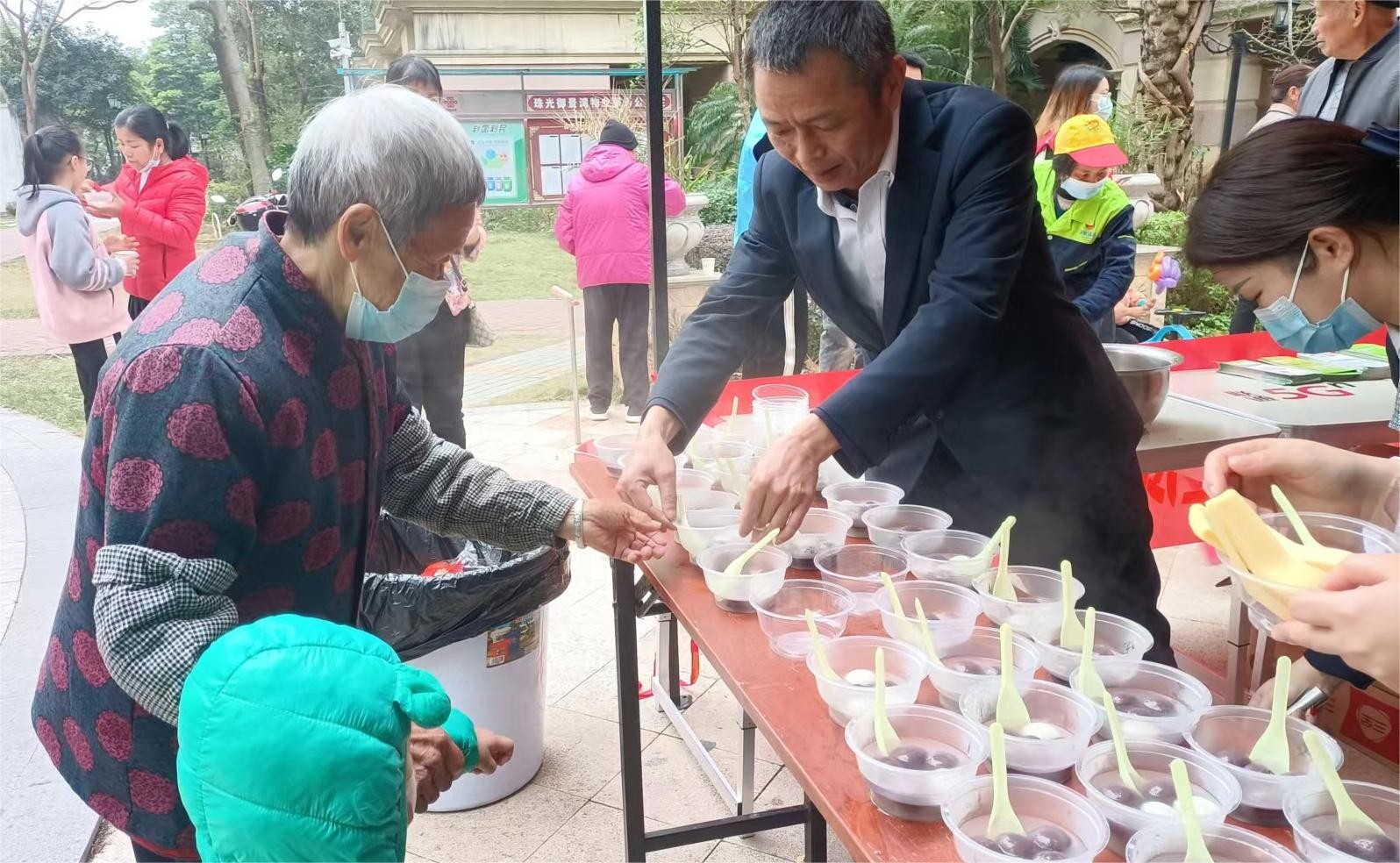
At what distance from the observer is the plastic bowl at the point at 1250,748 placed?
3.14 ft

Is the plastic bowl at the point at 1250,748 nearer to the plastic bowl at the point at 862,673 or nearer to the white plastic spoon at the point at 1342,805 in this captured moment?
the white plastic spoon at the point at 1342,805

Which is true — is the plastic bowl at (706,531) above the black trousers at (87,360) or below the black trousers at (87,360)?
above

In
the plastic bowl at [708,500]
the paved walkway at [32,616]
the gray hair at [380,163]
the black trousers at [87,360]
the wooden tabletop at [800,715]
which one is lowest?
the paved walkway at [32,616]

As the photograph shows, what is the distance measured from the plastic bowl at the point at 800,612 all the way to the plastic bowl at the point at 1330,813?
597 mm

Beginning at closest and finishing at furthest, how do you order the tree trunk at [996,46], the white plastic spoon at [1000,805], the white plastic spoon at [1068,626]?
the white plastic spoon at [1000,805] → the white plastic spoon at [1068,626] → the tree trunk at [996,46]

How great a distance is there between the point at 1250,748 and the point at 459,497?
1289 millimetres

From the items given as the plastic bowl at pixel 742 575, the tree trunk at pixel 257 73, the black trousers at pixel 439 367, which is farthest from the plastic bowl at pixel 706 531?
the black trousers at pixel 439 367

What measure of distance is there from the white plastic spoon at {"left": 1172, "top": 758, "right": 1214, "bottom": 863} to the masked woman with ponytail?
57 cm

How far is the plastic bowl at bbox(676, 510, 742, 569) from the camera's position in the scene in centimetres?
168

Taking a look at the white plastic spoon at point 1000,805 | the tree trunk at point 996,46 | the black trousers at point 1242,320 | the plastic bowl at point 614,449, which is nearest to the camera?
the white plastic spoon at point 1000,805

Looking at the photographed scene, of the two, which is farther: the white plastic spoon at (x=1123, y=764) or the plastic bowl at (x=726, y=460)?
the plastic bowl at (x=726, y=460)

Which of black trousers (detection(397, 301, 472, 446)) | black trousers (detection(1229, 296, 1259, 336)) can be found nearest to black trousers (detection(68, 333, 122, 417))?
black trousers (detection(397, 301, 472, 446))

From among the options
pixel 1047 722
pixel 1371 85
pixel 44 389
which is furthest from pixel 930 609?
pixel 44 389

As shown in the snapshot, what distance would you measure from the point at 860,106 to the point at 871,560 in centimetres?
78
